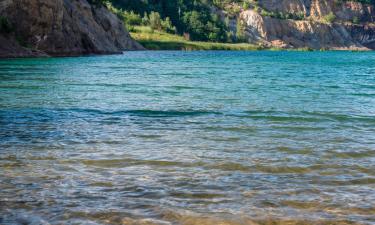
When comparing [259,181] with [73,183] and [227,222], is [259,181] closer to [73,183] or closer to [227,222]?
[227,222]

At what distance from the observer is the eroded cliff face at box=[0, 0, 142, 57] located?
74.9 meters

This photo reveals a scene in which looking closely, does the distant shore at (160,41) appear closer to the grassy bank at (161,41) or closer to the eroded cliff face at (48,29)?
the grassy bank at (161,41)

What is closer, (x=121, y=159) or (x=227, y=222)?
(x=227, y=222)

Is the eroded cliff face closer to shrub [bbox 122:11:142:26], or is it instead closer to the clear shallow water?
the clear shallow water

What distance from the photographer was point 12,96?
2497 cm

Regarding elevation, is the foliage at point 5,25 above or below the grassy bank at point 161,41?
above

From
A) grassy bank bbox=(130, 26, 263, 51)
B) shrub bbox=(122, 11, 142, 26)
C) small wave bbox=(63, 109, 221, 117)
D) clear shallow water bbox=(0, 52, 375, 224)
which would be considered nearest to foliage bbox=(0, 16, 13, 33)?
clear shallow water bbox=(0, 52, 375, 224)

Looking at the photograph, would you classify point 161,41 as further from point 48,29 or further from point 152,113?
point 152,113

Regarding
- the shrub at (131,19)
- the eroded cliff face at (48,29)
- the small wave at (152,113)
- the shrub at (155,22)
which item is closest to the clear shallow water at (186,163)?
the small wave at (152,113)

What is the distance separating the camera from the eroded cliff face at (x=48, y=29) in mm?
74938

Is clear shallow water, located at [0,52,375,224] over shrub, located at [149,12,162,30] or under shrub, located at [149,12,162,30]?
under

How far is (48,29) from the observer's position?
8069cm

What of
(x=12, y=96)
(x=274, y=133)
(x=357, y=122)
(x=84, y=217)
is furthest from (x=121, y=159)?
(x=12, y=96)

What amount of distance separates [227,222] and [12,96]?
2013 cm
